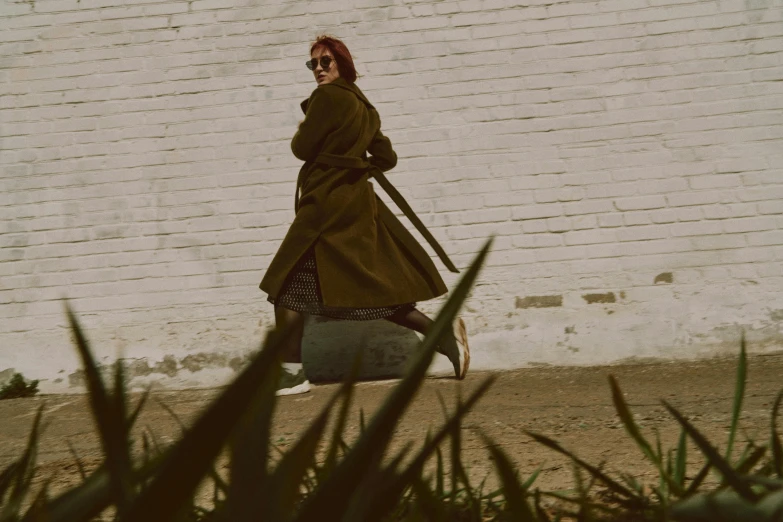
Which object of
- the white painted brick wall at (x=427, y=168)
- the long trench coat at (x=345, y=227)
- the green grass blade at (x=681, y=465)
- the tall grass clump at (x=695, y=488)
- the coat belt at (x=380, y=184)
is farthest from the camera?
the white painted brick wall at (x=427, y=168)

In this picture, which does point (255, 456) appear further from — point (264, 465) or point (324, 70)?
point (324, 70)

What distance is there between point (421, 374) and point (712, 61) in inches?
159

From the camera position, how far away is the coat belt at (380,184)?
133 inches

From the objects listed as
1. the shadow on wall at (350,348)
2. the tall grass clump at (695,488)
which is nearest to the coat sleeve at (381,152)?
the shadow on wall at (350,348)

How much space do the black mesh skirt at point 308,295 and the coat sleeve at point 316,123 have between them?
501 millimetres

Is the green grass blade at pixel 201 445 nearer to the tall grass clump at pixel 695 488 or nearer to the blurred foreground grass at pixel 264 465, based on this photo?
the blurred foreground grass at pixel 264 465

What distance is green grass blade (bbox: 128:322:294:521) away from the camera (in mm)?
238

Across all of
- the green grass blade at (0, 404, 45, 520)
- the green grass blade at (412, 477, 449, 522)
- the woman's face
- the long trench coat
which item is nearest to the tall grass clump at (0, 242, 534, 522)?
the green grass blade at (0, 404, 45, 520)

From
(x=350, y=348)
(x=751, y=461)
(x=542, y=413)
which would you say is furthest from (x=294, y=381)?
(x=751, y=461)

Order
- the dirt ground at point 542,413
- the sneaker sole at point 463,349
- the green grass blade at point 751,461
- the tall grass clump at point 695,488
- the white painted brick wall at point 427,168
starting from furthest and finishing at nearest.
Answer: the white painted brick wall at point 427,168 < the sneaker sole at point 463,349 < the dirt ground at point 542,413 < the green grass blade at point 751,461 < the tall grass clump at point 695,488

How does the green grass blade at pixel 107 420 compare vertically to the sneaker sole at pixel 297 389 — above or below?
below

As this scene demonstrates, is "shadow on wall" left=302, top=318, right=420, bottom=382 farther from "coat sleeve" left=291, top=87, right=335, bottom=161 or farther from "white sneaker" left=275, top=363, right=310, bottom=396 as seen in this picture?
"coat sleeve" left=291, top=87, right=335, bottom=161

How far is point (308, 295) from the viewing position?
333cm

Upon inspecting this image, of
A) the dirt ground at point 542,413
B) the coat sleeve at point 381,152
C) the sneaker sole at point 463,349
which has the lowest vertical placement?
the dirt ground at point 542,413
